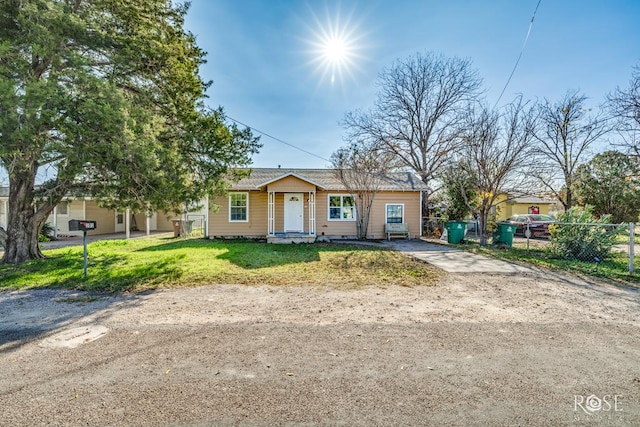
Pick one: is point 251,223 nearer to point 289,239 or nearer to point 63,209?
point 289,239

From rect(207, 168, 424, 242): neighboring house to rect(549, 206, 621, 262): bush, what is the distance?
22.8ft

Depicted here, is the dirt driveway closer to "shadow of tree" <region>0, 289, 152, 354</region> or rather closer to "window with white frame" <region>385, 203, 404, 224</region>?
"shadow of tree" <region>0, 289, 152, 354</region>

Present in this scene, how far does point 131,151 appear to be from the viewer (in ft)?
21.7

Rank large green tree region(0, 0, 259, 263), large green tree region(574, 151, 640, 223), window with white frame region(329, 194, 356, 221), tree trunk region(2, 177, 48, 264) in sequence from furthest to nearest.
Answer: large green tree region(574, 151, 640, 223)
window with white frame region(329, 194, 356, 221)
tree trunk region(2, 177, 48, 264)
large green tree region(0, 0, 259, 263)

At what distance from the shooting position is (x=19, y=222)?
9125 mm

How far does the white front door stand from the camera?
15602 mm

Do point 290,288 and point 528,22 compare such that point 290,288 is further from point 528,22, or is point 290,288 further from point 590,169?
point 590,169

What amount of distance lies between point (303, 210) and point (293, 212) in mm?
526

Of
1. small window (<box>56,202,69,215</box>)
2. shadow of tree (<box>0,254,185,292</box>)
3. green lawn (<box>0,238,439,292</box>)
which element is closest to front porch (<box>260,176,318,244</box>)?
green lawn (<box>0,238,439,292</box>)

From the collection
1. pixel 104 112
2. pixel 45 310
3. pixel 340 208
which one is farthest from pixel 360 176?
pixel 45 310

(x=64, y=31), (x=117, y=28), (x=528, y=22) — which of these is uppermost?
(x=528, y=22)

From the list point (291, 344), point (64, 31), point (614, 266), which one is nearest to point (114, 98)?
point (64, 31)

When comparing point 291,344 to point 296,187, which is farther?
point 296,187

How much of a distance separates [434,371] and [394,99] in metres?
22.5
